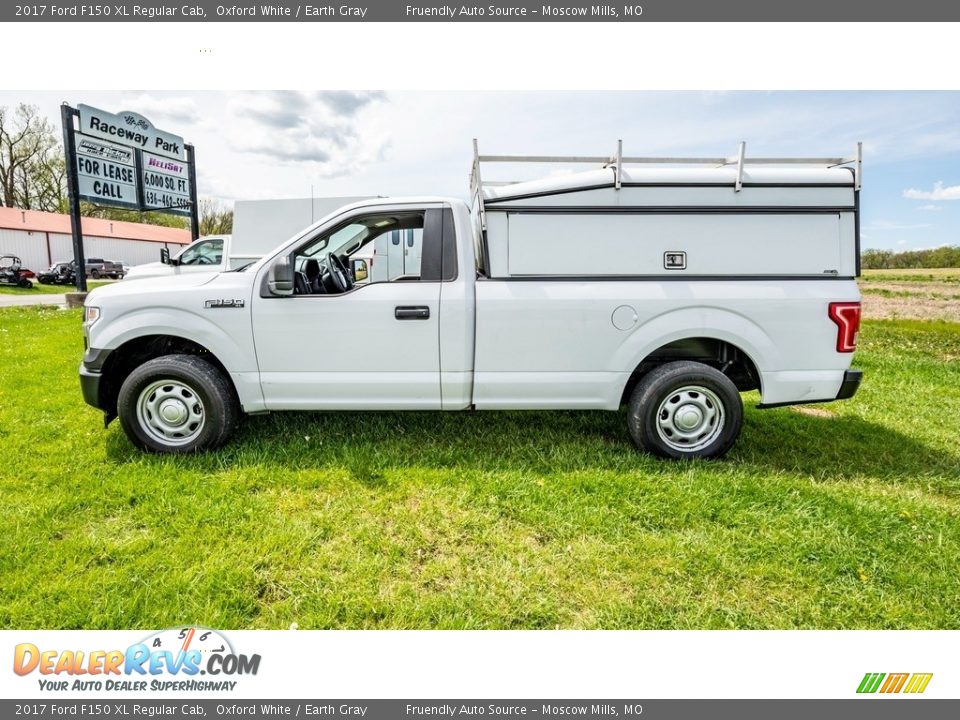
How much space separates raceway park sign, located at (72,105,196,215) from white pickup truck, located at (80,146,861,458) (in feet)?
42.3

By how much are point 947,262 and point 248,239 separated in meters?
29.5

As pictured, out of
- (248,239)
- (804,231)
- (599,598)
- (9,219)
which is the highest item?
(9,219)

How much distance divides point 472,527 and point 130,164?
16.8 metres

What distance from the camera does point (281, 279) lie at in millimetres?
3814

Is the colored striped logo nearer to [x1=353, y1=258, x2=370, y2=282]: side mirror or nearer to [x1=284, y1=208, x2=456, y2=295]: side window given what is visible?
[x1=284, y1=208, x2=456, y2=295]: side window

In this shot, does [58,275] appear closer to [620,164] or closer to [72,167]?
[72,167]

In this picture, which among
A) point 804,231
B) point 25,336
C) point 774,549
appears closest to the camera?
point 774,549

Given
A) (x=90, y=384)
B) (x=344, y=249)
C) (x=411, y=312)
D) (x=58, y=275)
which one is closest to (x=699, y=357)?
(x=411, y=312)

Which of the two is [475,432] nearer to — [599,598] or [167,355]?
[599,598]

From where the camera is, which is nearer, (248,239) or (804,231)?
(804,231)

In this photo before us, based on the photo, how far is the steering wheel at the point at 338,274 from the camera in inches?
179

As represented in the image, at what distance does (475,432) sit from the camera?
465 cm

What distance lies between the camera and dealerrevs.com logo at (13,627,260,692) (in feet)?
7.31

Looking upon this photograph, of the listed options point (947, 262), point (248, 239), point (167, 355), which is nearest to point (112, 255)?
point (248, 239)
